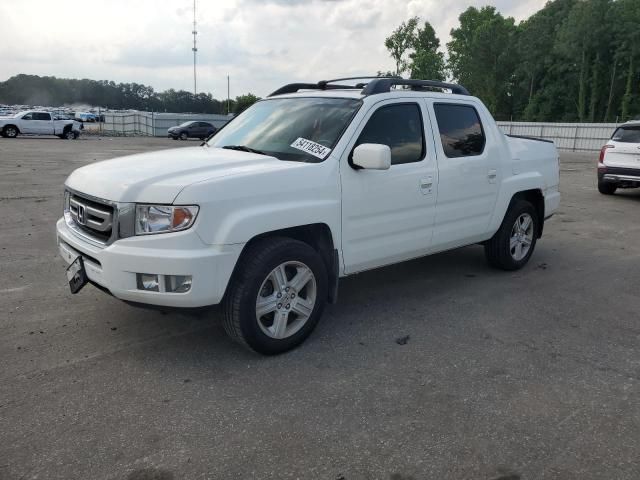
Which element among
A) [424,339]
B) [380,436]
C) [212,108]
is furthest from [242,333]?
[212,108]

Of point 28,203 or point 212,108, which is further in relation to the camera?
point 212,108

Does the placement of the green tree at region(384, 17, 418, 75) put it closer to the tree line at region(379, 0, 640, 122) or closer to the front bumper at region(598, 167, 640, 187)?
the tree line at region(379, 0, 640, 122)

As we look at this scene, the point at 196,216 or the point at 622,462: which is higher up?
the point at 196,216

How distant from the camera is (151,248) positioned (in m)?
3.29

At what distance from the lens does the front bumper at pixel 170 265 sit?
326 centimetres

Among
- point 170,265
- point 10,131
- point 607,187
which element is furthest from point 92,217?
point 10,131

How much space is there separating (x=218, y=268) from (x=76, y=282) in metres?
1.09

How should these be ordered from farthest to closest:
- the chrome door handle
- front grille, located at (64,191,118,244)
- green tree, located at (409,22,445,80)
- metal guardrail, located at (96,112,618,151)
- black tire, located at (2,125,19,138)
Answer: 1. green tree, located at (409,22,445,80)
2. metal guardrail, located at (96,112,618,151)
3. black tire, located at (2,125,19,138)
4. the chrome door handle
5. front grille, located at (64,191,118,244)

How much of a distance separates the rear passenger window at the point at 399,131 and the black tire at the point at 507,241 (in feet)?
5.41

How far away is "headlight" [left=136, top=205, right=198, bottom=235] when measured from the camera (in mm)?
3281

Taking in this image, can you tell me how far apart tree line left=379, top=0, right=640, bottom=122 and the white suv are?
171 ft

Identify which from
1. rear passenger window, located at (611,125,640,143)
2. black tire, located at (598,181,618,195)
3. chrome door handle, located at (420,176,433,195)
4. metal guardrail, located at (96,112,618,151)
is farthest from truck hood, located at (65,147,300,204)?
metal guardrail, located at (96,112,618,151)

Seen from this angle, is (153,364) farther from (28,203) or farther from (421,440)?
(28,203)

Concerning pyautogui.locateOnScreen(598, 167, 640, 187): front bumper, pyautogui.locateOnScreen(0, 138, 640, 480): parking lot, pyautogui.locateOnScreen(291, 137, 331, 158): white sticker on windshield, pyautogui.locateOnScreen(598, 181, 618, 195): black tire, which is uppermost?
pyautogui.locateOnScreen(291, 137, 331, 158): white sticker on windshield
